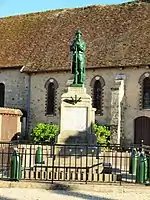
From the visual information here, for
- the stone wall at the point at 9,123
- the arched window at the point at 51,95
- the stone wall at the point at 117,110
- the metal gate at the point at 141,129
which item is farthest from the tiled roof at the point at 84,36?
the metal gate at the point at 141,129

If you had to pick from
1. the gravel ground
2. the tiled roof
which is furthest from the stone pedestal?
the tiled roof

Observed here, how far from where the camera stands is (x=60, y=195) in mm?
11516

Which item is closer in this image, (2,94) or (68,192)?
(68,192)

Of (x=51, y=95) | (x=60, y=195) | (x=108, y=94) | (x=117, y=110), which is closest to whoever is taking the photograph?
(x=60, y=195)

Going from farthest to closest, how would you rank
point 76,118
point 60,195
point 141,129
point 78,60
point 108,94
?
point 108,94
point 141,129
point 78,60
point 76,118
point 60,195

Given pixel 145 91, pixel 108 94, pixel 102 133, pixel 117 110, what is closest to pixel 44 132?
pixel 102 133

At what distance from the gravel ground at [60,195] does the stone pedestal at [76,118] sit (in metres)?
4.93

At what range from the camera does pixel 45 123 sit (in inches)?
1330

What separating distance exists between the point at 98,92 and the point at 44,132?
15.9 feet

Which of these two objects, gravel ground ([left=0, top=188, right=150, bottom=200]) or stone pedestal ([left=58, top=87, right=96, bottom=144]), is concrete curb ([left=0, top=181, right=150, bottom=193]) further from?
stone pedestal ([left=58, top=87, right=96, bottom=144])

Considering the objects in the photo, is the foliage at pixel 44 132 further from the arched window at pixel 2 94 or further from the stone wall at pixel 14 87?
the arched window at pixel 2 94

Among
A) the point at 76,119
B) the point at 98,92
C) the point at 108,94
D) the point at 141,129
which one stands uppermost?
the point at 98,92

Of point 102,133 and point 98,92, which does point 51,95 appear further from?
point 102,133

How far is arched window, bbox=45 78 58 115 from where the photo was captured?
3392 cm
